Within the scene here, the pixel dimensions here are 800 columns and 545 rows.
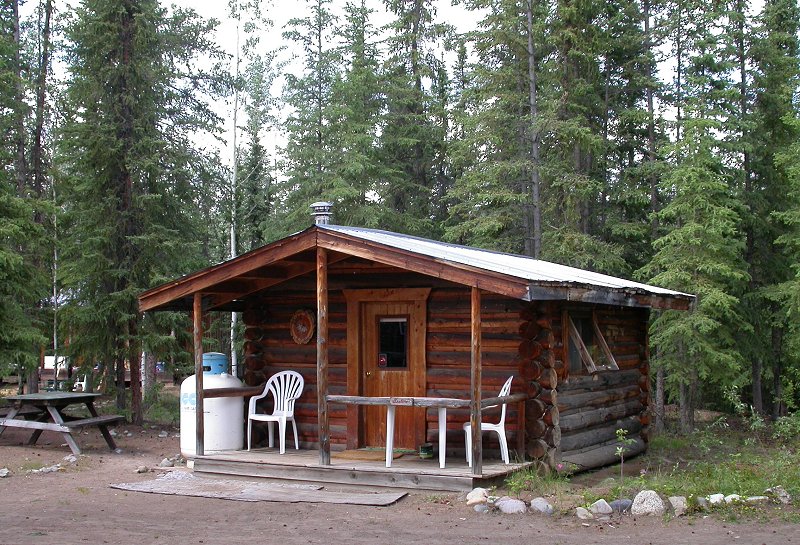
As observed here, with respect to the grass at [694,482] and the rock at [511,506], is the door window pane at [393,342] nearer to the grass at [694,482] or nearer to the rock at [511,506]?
the grass at [694,482]

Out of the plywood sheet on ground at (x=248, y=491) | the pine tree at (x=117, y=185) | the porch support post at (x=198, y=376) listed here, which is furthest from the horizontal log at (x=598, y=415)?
the pine tree at (x=117, y=185)

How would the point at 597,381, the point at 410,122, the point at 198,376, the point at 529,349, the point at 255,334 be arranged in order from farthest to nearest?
1. the point at 410,122
2. the point at 255,334
3. the point at 597,381
4. the point at 198,376
5. the point at 529,349

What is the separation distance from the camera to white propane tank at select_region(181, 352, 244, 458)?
1166cm

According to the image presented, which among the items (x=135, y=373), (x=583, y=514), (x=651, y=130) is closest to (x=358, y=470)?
(x=583, y=514)

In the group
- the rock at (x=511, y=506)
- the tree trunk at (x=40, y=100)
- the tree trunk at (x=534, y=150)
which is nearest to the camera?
the rock at (x=511, y=506)

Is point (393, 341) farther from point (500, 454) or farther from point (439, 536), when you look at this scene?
point (439, 536)

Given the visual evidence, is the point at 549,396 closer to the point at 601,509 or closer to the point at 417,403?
the point at 417,403

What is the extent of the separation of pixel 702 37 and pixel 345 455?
14.3m

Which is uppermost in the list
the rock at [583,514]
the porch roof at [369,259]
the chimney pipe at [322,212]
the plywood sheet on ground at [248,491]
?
the chimney pipe at [322,212]

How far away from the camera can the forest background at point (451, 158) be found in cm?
1661

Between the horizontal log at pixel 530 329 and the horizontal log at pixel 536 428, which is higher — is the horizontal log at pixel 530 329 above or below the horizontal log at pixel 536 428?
above

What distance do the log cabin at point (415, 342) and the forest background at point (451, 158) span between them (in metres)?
3.51

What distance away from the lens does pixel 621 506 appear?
8.05 m

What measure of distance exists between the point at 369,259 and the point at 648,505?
4.19m
